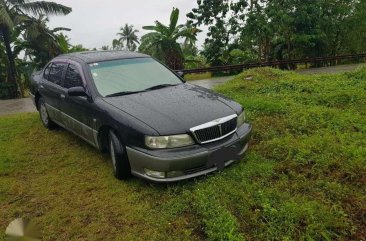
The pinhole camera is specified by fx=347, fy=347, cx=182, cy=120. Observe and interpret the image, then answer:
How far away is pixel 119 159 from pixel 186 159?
1.04 m

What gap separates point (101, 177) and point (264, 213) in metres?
2.53

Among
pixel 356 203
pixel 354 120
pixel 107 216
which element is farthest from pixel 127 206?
pixel 354 120

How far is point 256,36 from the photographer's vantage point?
806 inches

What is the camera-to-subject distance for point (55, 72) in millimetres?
6750

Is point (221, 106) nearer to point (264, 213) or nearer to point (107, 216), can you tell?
point (264, 213)

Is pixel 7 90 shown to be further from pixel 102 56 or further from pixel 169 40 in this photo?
pixel 102 56

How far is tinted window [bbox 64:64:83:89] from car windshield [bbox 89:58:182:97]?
0.28 metres

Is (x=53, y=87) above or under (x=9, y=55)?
under

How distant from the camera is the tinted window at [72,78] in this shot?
570 centimetres

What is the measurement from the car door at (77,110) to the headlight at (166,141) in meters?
1.43

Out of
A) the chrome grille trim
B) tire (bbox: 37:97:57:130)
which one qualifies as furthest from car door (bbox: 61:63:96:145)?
the chrome grille trim

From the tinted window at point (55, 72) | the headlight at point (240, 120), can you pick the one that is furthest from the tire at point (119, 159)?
the tinted window at point (55, 72)

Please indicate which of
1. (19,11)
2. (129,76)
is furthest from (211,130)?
(19,11)

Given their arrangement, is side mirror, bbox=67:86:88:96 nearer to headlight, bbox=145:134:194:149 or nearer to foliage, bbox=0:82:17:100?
headlight, bbox=145:134:194:149
